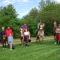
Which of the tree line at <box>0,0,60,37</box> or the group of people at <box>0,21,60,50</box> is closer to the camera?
the group of people at <box>0,21,60,50</box>

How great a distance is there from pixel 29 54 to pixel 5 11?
814 inches

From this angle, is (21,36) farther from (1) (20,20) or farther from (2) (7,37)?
(1) (20,20)

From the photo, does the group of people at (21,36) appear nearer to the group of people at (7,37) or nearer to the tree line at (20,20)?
the group of people at (7,37)

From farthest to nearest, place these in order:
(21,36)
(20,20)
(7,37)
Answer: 1. (20,20)
2. (21,36)
3. (7,37)

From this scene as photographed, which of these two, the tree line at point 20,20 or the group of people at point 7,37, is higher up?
the tree line at point 20,20

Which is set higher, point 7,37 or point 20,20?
point 20,20

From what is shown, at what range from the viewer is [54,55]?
56.5ft

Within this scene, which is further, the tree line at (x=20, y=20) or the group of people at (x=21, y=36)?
the tree line at (x=20, y=20)

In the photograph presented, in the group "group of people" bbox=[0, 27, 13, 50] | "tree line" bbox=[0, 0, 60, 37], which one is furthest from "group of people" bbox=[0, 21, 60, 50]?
"tree line" bbox=[0, 0, 60, 37]

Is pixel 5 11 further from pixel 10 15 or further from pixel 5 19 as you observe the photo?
pixel 5 19

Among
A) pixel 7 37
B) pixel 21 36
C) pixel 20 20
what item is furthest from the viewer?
pixel 20 20

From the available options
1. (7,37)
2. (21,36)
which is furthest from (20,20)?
(7,37)

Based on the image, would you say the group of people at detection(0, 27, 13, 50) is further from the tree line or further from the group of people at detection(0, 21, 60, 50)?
the tree line

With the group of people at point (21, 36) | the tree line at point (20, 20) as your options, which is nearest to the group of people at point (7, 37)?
the group of people at point (21, 36)
